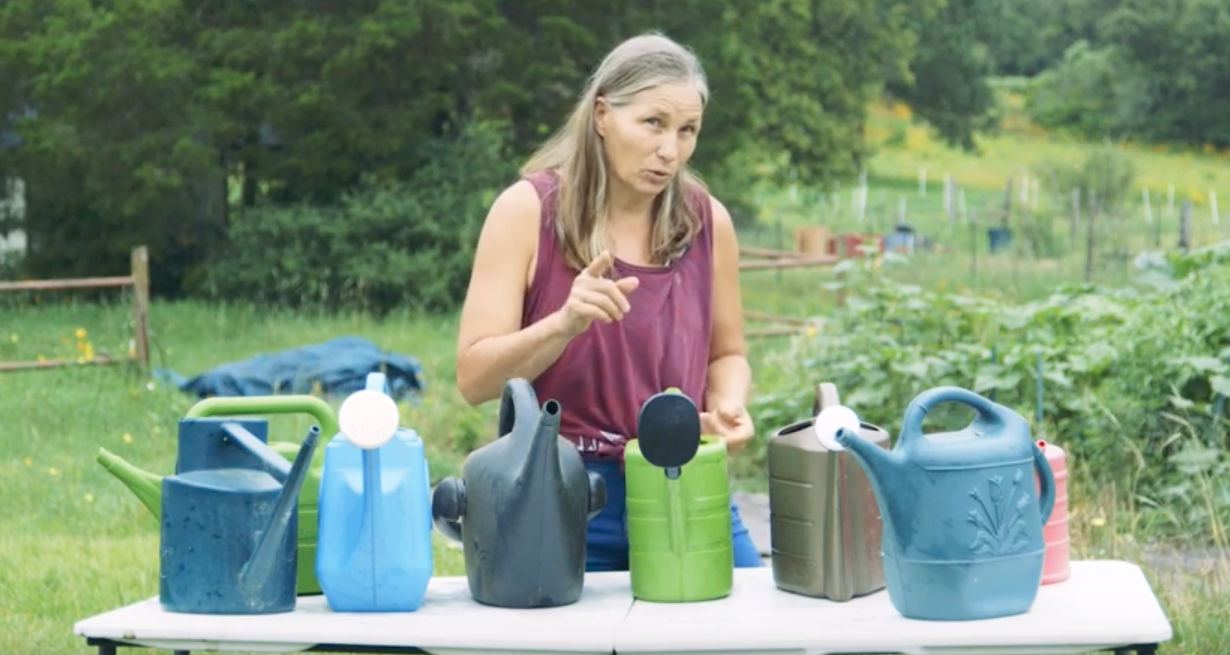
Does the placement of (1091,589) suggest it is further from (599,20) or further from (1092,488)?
(599,20)

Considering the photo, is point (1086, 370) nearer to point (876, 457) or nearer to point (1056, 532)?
point (1056, 532)

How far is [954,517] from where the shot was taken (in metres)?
2.48

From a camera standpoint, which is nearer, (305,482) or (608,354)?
(305,482)

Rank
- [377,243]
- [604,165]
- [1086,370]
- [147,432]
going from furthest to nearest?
[377,243]
[147,432]
[1086,370]
[604,165]

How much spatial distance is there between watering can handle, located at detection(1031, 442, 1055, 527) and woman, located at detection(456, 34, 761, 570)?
0.50 m

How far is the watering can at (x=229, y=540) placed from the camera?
258cm

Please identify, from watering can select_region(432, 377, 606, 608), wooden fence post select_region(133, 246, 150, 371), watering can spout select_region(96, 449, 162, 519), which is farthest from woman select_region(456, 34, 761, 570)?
wooden fence post select_region(133, 246, 150, 371)

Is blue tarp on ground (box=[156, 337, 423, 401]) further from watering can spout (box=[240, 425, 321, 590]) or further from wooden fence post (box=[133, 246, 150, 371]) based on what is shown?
watering can spout (box=[240, 425, 321, 590])

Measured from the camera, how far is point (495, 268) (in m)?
2.98

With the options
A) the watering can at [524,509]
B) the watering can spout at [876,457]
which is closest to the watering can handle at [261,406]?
the watering can at [524,509]

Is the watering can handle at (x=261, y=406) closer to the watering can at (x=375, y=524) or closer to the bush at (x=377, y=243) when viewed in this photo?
the watering can at (x=375, y=524)

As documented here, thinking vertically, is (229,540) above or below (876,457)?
below

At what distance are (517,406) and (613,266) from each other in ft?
1.66

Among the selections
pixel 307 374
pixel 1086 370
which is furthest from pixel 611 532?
pixel 307 374
